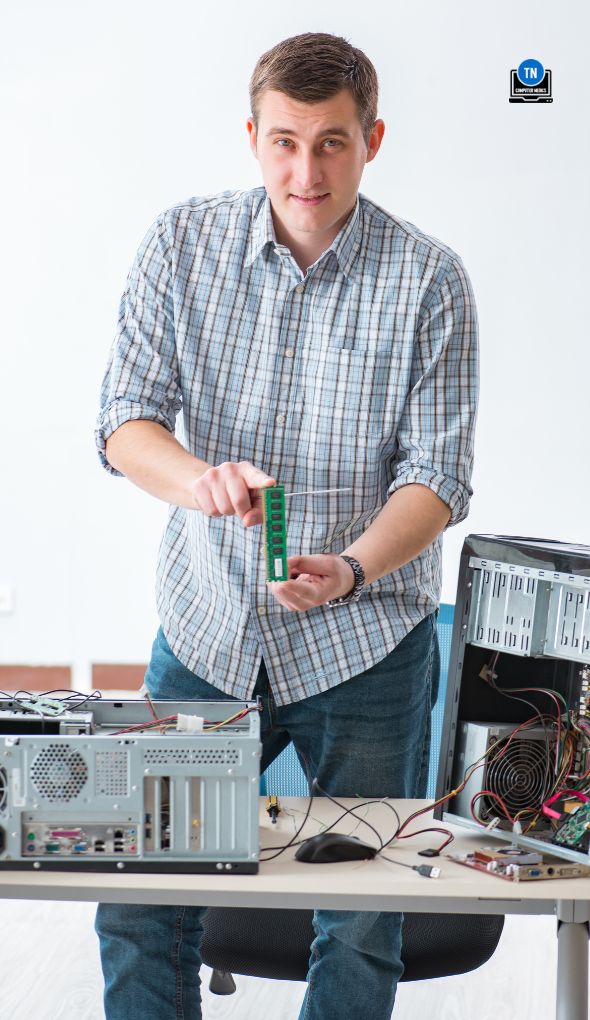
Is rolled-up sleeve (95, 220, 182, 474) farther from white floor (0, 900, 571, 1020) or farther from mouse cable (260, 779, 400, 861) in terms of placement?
white floor (0, 900, 571, 1020)

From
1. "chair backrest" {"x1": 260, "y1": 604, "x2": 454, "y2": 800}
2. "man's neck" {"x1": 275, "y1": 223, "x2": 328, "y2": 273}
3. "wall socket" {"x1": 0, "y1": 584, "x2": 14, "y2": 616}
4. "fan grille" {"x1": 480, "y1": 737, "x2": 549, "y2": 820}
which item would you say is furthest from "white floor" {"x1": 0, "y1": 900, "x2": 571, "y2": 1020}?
"man's neck" {"x1": 275, "y1": 223, "x2": 328, "y2": 273}

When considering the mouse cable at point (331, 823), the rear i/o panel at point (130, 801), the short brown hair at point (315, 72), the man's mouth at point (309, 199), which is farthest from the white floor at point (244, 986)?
the short brown hair at point (315, 72)

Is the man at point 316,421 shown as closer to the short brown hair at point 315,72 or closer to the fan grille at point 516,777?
the short brown hair at point 315,72

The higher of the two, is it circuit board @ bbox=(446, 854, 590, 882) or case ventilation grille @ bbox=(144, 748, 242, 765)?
case ventilation grille @ bbox=(144, 748, 242, 765)

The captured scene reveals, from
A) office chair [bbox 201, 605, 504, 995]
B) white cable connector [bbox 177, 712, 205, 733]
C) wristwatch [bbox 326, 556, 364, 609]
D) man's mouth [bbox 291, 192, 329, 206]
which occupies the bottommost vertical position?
office chair [bbox 201, 605, 504, 995]

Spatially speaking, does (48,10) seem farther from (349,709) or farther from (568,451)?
(349,709)

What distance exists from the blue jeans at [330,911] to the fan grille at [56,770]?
0.31m

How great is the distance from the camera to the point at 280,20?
12.9ft

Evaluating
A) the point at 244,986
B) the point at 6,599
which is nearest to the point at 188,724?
the point at 244,986

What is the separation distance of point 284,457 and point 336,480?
3.5 inches

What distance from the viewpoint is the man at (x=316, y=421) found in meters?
1.68

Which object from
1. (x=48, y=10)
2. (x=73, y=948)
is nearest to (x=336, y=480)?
(x=73, y=948)

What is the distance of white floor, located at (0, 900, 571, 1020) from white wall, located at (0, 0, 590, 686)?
4.50ft

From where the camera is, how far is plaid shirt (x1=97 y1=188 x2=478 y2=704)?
1739mm
